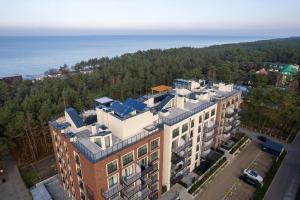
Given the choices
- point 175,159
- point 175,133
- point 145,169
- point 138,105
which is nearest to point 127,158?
point 145,169

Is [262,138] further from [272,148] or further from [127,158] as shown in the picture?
[127,158]

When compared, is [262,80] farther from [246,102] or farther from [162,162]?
[162,162]

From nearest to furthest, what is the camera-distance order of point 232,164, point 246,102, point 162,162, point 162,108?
1. point 162,162
2. point 162,108
3. point 232,164
4. point 246,102

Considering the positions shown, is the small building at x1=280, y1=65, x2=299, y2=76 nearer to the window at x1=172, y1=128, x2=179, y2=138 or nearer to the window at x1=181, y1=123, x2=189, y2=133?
the window at x1=181, y1=123, x2=189, y2=133

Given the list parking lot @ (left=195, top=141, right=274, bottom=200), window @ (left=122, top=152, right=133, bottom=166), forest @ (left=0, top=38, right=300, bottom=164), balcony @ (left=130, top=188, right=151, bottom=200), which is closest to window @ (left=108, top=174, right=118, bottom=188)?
window @ (left=122, top=152, right=133, bottom=166)

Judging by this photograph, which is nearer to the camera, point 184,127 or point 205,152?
point 184,127

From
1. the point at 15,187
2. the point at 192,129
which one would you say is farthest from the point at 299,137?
the point at 15,187
